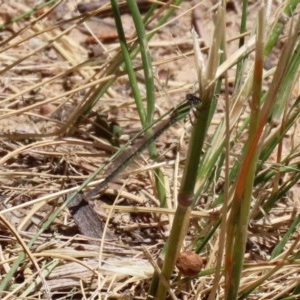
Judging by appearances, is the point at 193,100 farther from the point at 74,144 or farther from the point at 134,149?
the point at 74,144


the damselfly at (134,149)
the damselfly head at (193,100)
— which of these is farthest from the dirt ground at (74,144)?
the damselfly head at (193,100)

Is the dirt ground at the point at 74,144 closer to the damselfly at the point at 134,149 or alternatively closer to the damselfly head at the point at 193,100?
the damselfly at the point at 134,149

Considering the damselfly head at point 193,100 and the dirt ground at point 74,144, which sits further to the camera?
the dirt ground at point 74,144

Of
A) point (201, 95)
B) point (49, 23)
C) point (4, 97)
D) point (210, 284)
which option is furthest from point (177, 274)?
point (49, 23)

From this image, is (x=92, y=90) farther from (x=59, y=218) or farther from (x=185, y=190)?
(x=185, y=190)

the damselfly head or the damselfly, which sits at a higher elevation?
the damselfly

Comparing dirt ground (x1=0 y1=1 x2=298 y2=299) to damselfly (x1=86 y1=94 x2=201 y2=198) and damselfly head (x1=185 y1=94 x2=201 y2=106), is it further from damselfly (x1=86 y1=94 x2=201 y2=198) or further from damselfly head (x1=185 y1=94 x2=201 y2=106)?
damselfly head (x1=185 y1=94 x2=201 y2=106)

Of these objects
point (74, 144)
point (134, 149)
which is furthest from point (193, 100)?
point (74, 144)

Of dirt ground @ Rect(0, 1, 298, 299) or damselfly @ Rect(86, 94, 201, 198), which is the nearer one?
damselfly @ Rect(86, 94, 201, 198)

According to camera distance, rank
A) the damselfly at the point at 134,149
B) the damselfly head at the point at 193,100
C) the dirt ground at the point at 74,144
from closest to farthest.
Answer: the damselfly head at the point at 193,100 < the damselfly at the point at 134,149 < the dirt ground at the point at 74,144

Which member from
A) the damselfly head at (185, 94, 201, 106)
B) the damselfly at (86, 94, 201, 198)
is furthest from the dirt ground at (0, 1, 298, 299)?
the damselfly head at (185, 94, 201, 106)

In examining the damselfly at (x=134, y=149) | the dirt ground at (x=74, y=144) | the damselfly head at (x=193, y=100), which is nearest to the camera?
the damselfly head at (x=193, y=100)
